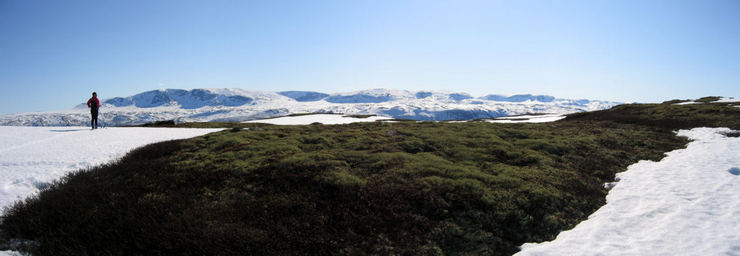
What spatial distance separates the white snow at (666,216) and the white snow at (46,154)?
1848 centimetres

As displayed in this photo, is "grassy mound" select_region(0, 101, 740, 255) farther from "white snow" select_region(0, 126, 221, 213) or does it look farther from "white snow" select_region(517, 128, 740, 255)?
"white snow" select_region(0, 126, 221, 213)

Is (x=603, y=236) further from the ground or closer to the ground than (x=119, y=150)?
closer to the ground

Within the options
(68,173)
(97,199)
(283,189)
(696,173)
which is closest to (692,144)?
(696,173)

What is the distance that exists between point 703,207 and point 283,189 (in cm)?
1402

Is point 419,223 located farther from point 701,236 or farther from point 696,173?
point 696,173

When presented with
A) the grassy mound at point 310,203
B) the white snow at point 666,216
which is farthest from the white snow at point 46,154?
the white snow at point 666,216

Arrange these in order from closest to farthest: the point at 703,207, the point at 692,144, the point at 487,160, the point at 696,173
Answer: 1. the point at 703,207
2. the point at 696,173
3. the point at 487,160
4. the point at 692,144

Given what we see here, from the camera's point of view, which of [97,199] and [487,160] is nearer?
[97,199]

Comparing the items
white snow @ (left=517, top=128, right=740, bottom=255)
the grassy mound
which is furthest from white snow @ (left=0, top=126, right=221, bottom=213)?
white snow @ (left=517, top=128, right=740, bottom=255)

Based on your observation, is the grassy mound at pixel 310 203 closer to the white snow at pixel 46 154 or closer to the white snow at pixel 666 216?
the white snow at pixel 666 216

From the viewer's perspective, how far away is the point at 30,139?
20.5m

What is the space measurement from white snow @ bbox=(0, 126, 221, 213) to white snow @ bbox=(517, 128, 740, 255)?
18485 millimetres

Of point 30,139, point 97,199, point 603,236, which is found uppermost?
point 30,139

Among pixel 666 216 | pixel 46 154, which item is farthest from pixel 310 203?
pixel 46 154
